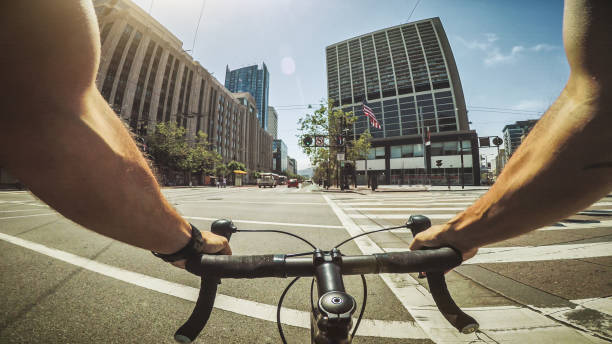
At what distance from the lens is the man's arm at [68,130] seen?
0.58 metres

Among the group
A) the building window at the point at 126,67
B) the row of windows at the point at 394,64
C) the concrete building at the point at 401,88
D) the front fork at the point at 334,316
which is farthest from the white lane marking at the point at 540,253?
the row of windows at the point at 394,64

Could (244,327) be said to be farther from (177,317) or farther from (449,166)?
(449,166)

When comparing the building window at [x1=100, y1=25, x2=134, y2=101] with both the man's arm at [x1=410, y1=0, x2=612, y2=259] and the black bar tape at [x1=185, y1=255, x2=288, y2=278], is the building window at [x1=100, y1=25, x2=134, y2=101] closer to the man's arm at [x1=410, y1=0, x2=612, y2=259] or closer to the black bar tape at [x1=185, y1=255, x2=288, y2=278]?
the black bar tape at [x1=185, y1=255, x2=288, y2=278]

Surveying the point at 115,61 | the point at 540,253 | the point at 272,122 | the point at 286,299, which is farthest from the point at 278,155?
the point at 286,299

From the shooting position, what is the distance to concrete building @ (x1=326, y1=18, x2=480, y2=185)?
136 feet

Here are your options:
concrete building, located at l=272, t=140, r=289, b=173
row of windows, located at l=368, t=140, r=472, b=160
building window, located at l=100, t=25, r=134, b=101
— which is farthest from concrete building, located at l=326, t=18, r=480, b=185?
concrete building, located at l=272, t=140, r=289, b=173

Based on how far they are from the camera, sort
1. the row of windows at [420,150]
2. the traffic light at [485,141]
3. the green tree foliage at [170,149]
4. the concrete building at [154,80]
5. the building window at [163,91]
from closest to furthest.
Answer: the traffic light at [485,141], the green tree foliage at [170,149], the concrete building at [154,80], the row of windows at [420,150], the building window at [163,91]

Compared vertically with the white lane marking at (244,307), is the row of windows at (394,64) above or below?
above

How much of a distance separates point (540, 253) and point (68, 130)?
460 cm

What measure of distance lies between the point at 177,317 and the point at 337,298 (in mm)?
1779

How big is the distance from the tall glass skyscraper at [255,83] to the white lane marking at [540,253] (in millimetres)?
141130

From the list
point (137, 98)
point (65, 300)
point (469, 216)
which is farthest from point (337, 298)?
point (137, 98)

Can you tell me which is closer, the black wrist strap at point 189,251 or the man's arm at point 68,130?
the man's arm at point 68,130

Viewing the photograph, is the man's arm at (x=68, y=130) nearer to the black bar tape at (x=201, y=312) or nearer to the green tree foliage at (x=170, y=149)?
the black bar tape at (x=201, y=312)
